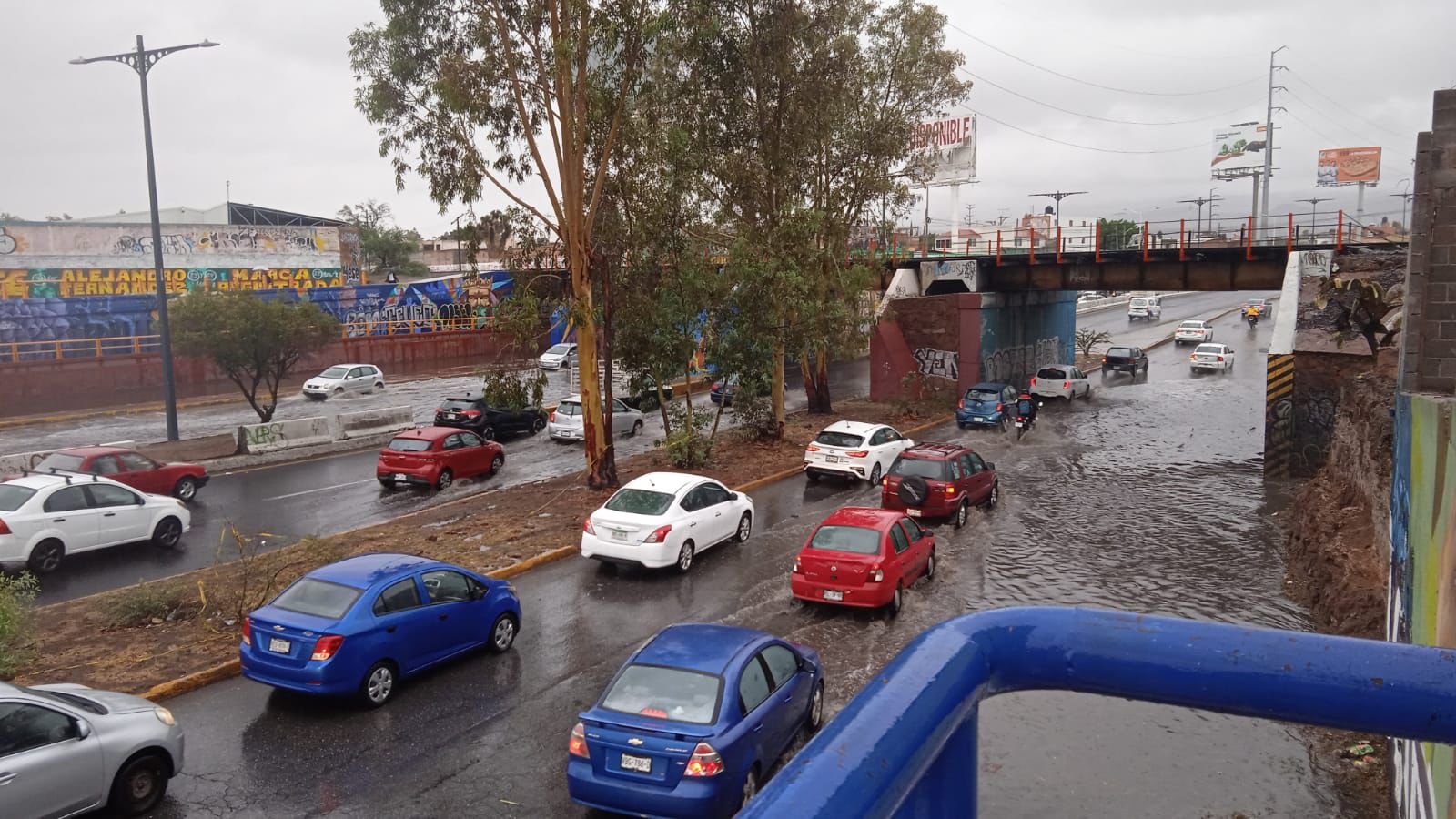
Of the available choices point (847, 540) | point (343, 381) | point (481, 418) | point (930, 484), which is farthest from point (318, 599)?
point (343, 381)

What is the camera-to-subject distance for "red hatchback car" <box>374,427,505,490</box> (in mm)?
24375

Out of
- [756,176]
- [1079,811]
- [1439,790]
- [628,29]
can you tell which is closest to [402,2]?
[628,29]

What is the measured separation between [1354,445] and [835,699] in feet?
40.0

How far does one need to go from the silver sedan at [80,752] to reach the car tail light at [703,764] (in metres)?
4.83

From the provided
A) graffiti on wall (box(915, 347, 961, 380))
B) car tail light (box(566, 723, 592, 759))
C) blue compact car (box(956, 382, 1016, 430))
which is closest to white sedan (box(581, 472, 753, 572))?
car tail light (box(566, 723, 592, 759))

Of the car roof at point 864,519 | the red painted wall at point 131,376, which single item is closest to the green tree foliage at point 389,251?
the red painted wall at point 131,376

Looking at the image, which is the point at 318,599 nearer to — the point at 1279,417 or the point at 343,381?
the point at 1279,417

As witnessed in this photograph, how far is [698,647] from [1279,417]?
23.0m

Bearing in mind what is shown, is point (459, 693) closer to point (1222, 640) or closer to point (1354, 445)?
point (1222, 640)

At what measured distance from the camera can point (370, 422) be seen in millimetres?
32719

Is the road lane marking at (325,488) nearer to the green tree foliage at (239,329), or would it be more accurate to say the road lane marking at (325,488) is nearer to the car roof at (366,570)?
the green tree foliage at (239,329)

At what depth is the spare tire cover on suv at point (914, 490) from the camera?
2059 centimetres

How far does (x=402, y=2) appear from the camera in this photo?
70.8 ft

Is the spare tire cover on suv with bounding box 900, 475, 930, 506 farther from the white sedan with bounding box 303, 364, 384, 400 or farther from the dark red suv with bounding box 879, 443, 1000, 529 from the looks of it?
the white sedan with bounding box 303, 364, 384, 400
